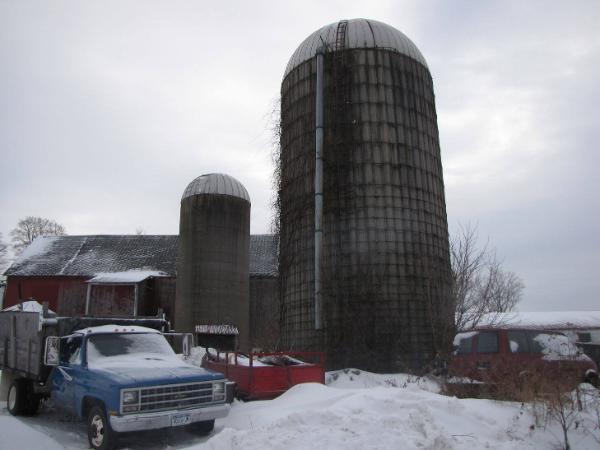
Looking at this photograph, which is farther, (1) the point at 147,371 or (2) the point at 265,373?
(2) the point at 265,373

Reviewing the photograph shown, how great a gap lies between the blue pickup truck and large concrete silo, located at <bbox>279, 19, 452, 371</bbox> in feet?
22.0

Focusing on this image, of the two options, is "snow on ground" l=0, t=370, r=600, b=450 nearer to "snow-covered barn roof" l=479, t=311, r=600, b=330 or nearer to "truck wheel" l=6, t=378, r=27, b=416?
"truck wheel" l=6, t=378, r=27, b=416

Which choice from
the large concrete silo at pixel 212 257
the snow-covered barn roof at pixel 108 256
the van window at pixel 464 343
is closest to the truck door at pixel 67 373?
the van window at pixel 464 343

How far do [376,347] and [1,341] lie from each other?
1011 centimetres

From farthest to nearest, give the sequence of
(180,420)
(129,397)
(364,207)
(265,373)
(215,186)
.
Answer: (215,186), (364,207), (265,373), (180,420), (129,397)

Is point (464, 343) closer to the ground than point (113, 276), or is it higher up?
closer to the ground

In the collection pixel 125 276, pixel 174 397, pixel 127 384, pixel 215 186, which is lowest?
pixel 174 397

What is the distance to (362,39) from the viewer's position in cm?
1869

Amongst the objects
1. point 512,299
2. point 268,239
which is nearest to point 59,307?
point 268,239

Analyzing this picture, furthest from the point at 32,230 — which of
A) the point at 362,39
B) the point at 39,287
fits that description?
the point at 362,39

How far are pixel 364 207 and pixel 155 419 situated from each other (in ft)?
35.9

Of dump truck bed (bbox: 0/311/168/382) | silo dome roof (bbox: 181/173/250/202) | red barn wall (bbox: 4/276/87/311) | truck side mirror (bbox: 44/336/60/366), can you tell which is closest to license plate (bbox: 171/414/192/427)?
truck side mirror (bbox: 44/336/60/366)

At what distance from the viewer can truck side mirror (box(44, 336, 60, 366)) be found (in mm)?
9547

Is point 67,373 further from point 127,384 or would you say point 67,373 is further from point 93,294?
point 93,294
